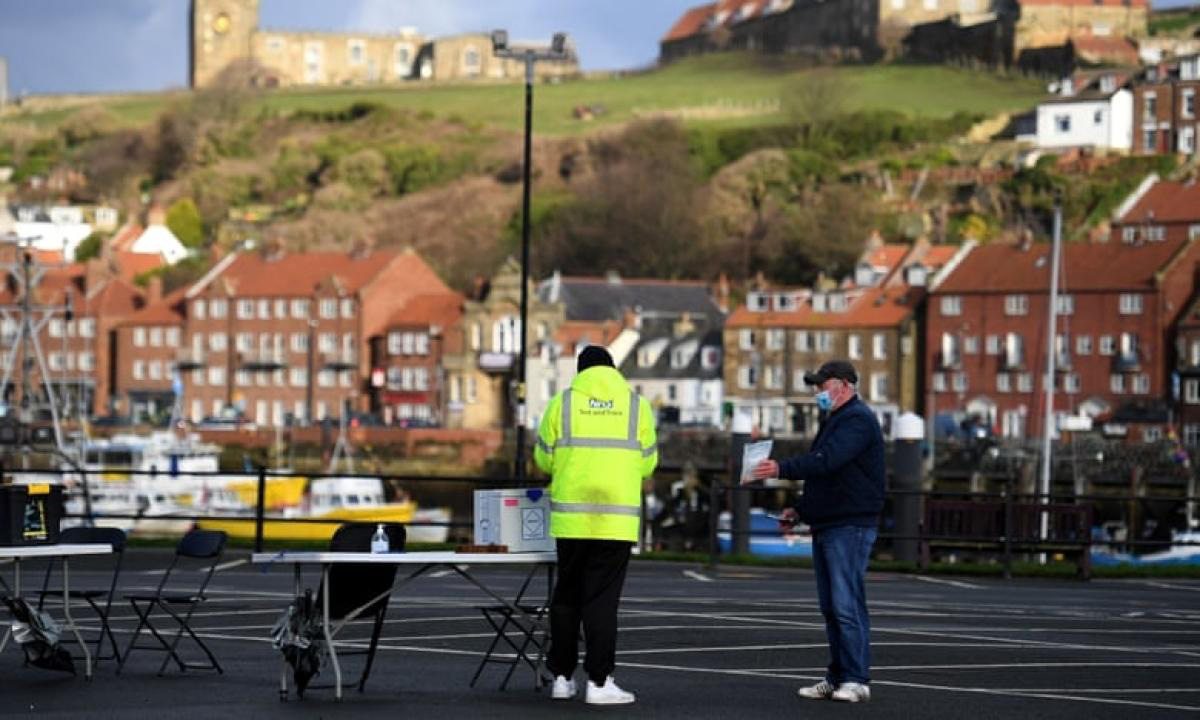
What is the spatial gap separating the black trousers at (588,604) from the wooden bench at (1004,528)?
46.9 ft

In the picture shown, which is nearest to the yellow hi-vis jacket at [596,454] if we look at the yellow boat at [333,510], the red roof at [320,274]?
the yellow boat at [333,510]

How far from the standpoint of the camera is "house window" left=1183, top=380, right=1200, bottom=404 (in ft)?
288

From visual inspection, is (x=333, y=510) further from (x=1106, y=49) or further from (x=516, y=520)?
(x=1106, y=49)

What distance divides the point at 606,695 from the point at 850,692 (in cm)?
140

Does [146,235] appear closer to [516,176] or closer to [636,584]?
[516,176]

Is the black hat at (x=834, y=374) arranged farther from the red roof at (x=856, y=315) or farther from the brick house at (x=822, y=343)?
the red roof at (x=856, y=315)

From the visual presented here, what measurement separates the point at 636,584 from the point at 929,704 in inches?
418

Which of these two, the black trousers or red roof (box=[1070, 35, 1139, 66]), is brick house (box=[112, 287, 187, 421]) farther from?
the black trousers

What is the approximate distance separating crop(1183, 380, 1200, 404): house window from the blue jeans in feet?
249

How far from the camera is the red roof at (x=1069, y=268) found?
300 ft

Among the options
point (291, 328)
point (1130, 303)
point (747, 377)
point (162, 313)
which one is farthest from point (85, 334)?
point (1130, 303)

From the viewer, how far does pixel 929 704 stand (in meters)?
14.2

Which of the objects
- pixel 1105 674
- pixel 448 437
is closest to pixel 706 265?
pixel 448 437

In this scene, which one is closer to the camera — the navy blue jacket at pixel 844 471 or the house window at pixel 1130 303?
the navy blue jacket at pixel 844 471
